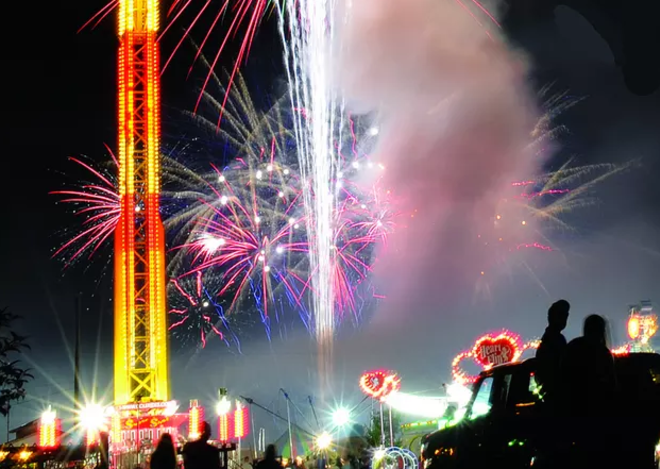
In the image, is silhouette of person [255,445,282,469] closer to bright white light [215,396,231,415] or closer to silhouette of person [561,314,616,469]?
silhouette of person [561,314,616,469]

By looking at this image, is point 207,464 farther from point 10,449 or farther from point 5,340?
point 10,449

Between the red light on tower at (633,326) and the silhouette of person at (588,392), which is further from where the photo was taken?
the red light on tower at (633,326)

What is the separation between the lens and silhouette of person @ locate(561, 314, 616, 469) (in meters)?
5.91

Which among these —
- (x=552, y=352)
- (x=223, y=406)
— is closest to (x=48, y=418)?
(x=223, y=406)

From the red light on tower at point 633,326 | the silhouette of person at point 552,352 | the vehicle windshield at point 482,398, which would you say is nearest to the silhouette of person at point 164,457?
the vehicle windshield at point 482,398

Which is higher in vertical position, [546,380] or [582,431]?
[546,380]

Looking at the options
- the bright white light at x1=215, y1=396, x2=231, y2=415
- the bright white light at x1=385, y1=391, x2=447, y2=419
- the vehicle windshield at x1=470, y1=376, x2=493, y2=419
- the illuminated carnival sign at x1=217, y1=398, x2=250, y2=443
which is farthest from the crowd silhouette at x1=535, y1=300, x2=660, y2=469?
the illuminated carnival sign at x1=217, y1=398, x2=250, y2=443

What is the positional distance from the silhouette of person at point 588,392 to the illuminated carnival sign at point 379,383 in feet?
74.3

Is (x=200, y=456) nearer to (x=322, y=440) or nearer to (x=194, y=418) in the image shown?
(x=322, y=440)

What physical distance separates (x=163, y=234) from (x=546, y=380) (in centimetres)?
2232

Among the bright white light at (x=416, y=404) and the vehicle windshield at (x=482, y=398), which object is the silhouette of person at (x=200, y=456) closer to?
the vehicle windshield at (x=482, y=398)

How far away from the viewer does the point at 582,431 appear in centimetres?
596

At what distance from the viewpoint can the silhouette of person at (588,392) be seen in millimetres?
5910

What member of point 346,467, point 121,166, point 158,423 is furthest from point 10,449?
point 121,166
